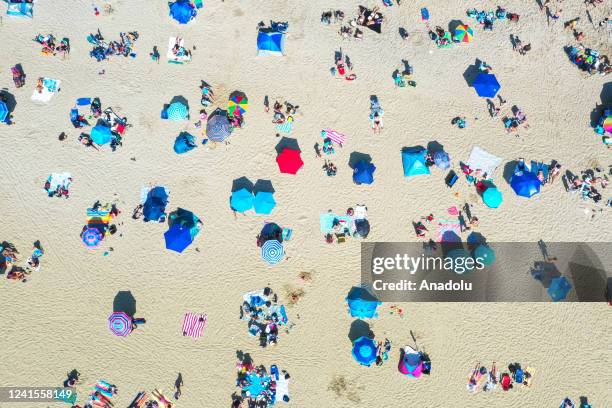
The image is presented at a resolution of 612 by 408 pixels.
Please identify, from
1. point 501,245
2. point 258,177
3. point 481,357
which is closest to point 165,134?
point 258,177

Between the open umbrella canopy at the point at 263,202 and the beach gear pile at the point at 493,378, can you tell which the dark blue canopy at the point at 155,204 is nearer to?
the open umbrella canopy at the point at 263,202

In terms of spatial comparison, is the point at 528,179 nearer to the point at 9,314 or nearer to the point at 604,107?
the point at 604,107

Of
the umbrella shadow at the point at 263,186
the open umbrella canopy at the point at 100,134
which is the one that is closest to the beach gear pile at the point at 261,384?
the umbrella shadow at the point at 263,186

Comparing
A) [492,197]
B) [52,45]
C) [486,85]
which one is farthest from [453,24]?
[52,45]

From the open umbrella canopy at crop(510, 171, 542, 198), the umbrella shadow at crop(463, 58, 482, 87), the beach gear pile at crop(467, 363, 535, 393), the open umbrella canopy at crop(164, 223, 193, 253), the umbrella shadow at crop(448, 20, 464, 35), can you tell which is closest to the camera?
the open umbrella canopy at crop(164, 223, 193, 253)

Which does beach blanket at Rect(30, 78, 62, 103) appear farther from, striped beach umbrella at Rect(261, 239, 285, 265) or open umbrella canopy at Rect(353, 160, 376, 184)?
open umbrella canopy at Rect(353, 160, 376, 184)

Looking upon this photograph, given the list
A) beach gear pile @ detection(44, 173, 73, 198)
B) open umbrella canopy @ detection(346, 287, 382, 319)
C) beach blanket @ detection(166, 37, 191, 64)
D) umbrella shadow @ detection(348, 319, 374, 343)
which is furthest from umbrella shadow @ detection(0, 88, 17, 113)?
→ umbrella shadow @ detection(348, 319, 374, 343)
